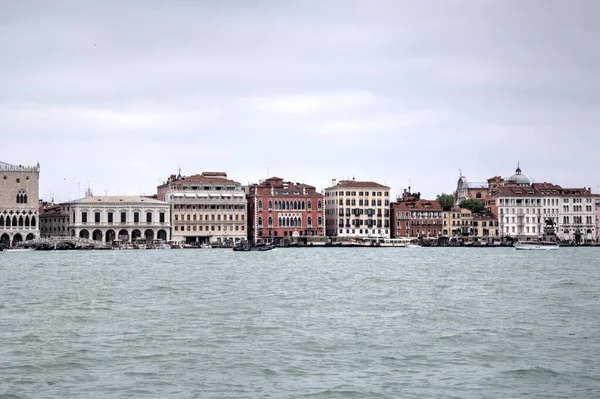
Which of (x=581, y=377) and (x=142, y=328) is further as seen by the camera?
(x=142, y=328)

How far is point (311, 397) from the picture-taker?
15086mm

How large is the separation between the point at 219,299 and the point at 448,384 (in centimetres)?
1446

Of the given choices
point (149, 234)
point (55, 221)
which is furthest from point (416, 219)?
point (55, 221)

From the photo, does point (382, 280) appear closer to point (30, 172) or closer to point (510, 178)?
point (30, 172)

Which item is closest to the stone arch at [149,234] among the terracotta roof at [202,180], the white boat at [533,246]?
the terracotta roof at [202,180]

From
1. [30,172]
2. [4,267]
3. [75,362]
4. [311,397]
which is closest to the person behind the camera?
[311,397]

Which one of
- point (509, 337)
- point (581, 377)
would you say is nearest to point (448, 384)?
point (581, 377)

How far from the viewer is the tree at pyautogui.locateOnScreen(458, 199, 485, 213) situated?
112 metres

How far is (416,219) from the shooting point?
346 feet

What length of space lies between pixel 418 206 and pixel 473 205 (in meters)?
9.38

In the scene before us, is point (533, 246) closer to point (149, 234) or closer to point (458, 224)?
point (458, 224)

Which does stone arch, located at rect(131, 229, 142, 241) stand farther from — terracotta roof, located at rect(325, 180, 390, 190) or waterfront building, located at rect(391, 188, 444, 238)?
waterfront building, located at rect(391, 188, 444, 238)

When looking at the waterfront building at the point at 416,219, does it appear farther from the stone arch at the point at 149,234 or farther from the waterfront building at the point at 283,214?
the stone arch at the point at 149,234

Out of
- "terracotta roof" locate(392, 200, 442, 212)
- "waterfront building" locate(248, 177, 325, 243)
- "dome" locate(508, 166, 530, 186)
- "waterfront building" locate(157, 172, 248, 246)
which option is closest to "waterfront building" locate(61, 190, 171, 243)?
"waterfront building" locate(157, 172, 248, 246)
